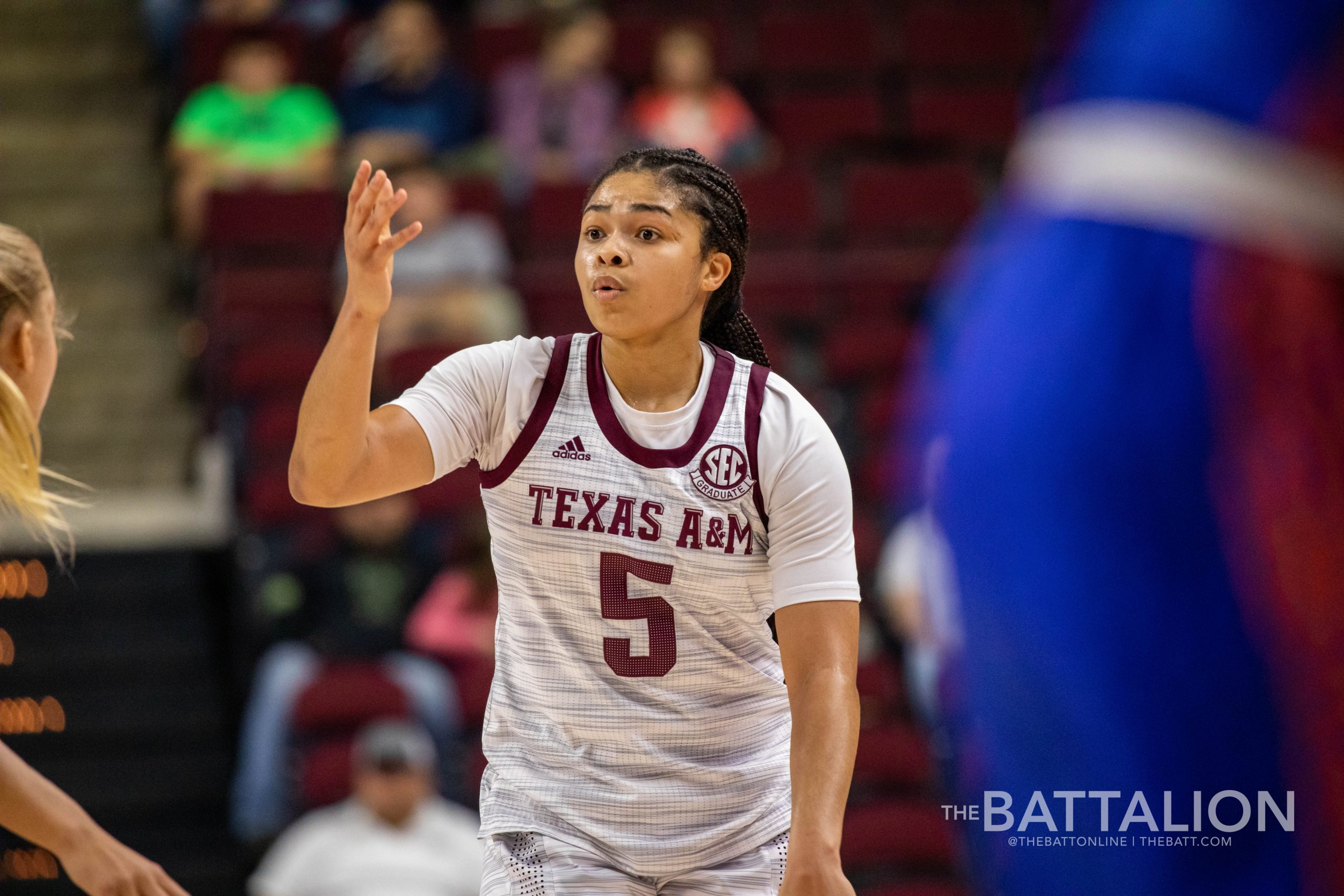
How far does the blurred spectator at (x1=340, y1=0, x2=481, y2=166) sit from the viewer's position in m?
7.81

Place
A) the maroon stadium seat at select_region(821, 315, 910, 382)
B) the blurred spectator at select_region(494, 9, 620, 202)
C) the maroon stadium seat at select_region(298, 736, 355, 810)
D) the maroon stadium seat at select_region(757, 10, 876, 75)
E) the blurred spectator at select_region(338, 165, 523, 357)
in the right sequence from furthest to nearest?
the maroon stadium seat at select_region(757, 10, 876, 75), the blurred spectator at select_region(494, 9, 620, 202), the maroon stadium seat at select_region(821, 315, 910, 382), the blurred spectator at select_region(338, 165, 523, 357), the maroon stadium seat at select_region(298, 736, 355, 810)

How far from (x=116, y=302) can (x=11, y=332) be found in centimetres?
644

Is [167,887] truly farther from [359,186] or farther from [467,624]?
[467,624]

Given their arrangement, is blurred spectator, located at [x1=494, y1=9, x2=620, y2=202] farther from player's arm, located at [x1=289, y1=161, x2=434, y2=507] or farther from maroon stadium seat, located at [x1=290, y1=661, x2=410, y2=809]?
player's arm, located at [x1=289, y1=161, x2=434, y2=507]

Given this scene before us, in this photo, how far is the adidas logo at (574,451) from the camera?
2.54m

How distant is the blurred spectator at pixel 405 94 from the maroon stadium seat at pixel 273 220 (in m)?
0.47

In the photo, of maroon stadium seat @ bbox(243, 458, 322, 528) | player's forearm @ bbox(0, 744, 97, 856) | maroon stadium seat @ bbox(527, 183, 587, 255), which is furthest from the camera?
maroon stadium seat @ bbox(527, 183, 587, 255)

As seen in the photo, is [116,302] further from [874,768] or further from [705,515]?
[705,515]

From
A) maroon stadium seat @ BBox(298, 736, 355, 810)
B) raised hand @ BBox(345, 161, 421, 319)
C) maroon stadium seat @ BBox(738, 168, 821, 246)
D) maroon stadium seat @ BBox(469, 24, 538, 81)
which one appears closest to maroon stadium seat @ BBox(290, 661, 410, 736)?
maroon stadium seat @ BBox(298, 736, 355, 810)

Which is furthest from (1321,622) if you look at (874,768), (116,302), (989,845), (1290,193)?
(116,302)

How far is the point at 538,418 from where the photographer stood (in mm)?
2561

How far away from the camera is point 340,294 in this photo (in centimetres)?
716

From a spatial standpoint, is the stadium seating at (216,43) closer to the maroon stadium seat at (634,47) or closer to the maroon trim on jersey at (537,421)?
the maroon stadium seat at (634,47)

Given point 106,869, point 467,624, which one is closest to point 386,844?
point 467,624
